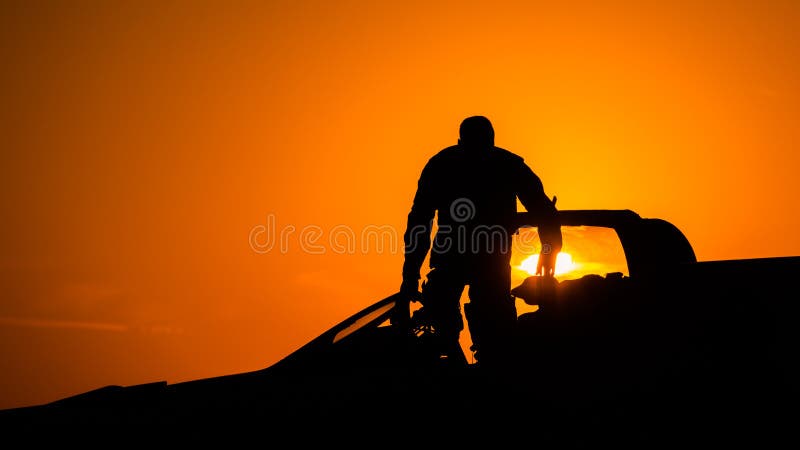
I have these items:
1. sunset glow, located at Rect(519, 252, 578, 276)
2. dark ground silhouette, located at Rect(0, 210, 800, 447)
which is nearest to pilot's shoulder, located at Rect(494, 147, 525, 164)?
sunset glow, located at Rect(519, 252, 578, 276)

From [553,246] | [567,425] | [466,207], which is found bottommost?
[567,425]

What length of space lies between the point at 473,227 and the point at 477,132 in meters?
0.57

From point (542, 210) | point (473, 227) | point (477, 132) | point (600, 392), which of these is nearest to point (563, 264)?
point (542, 210)

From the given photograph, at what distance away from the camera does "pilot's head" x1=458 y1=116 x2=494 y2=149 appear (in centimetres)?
439

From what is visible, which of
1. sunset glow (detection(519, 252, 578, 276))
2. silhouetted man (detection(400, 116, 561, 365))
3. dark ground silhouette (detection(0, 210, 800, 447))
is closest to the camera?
dark ground silhouette (detection(0, 210, 800, 447))

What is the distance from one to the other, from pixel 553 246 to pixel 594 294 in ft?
4.79

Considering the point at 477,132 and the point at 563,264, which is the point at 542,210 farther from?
the point at 477,132

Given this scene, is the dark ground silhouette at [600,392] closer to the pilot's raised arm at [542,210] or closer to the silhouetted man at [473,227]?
the pilot's raised arm at [542,210]

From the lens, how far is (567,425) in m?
2.11

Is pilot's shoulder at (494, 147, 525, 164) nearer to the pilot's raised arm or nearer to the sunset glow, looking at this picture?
the pilot's raised arm

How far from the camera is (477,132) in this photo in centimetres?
440

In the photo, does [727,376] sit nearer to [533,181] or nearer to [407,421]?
[407,421]

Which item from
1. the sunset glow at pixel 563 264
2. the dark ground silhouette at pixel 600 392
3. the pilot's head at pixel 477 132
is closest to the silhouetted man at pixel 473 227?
the pilot's head at pixel 477 132

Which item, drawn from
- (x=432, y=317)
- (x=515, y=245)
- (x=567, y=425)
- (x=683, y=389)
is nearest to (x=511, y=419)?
(x=567, y=425)
